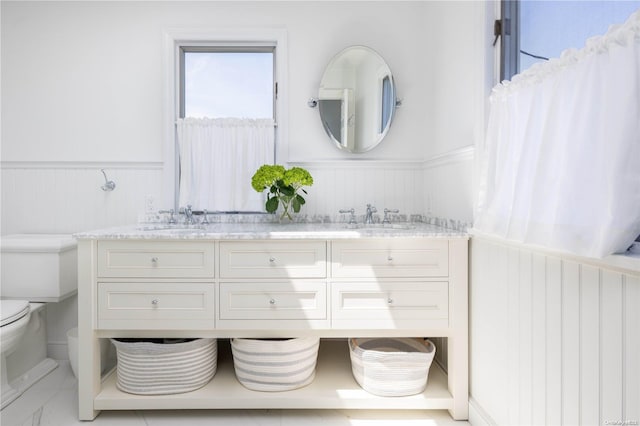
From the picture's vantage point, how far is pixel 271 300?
5.59 feet

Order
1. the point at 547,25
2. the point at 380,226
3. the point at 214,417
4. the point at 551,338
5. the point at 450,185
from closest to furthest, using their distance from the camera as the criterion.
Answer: the point at 551,338 → the point at 547,25 → the point at 214,417 → the point at 450,185 → the point at 380,226

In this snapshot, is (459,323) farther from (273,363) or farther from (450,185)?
(273,363)

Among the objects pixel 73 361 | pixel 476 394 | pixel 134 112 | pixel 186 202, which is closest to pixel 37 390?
pixel 73 361

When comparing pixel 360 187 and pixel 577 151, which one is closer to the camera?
pixel 577 151

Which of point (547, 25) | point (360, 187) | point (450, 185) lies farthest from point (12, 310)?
point (547, 25)

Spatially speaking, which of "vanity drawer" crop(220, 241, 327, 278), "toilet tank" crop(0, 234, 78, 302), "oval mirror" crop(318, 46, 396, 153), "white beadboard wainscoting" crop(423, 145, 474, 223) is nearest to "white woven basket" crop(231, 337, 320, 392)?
"vanity drawer" crop(220, 241, 327, 278)

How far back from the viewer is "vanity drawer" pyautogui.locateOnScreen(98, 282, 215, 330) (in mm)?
1712

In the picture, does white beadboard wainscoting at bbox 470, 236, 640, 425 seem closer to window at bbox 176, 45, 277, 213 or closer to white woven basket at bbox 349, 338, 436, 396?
white woven basket at bbox 349, 338, 436, 396

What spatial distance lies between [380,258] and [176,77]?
5.49 feet

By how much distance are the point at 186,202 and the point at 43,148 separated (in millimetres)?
930

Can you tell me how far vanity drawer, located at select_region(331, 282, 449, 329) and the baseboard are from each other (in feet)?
1.20

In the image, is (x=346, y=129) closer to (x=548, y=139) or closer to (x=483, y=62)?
(x=483, y=62)

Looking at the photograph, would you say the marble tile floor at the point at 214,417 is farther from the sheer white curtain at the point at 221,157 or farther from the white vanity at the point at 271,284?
the sheer white curtain at the point at 221,157

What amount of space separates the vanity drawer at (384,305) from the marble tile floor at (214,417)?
0.43 metres
